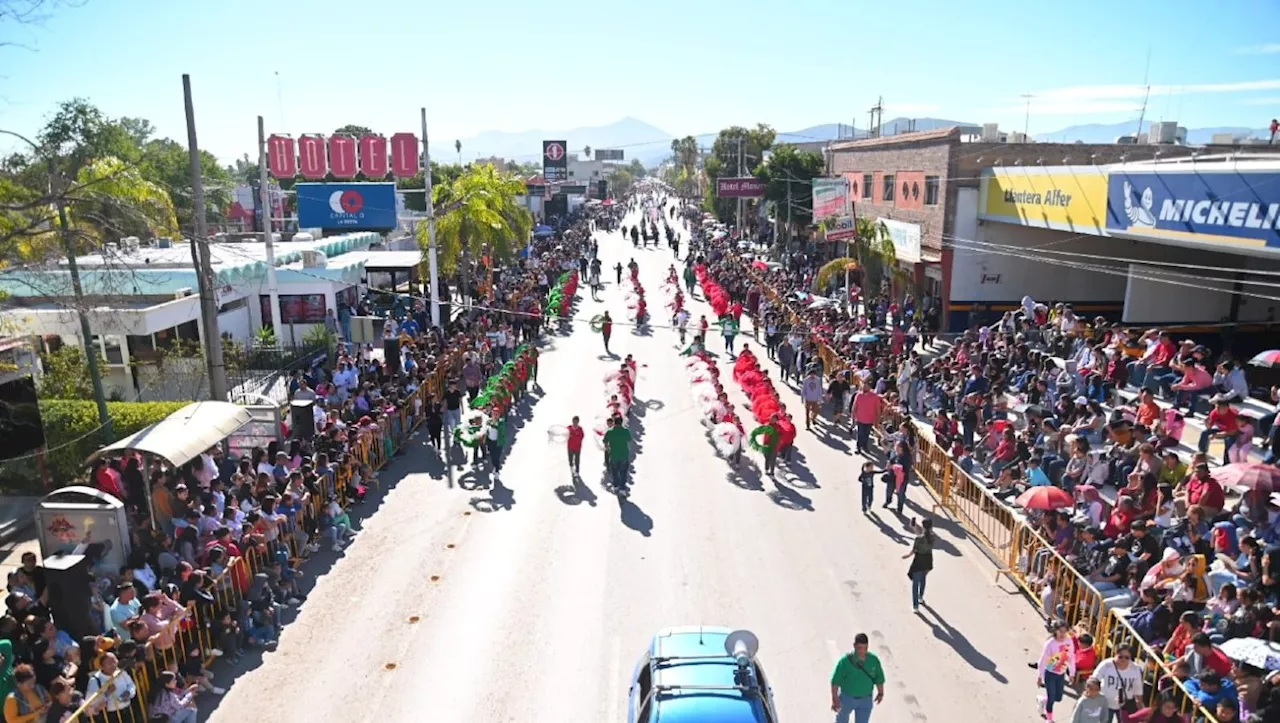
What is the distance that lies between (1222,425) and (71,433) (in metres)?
18.7

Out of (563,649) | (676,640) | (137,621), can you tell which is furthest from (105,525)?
(676,640)

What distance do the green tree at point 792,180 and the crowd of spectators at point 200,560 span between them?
34.7 meters

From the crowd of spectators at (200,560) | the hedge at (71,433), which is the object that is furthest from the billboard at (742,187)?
the hedge at (71,433)

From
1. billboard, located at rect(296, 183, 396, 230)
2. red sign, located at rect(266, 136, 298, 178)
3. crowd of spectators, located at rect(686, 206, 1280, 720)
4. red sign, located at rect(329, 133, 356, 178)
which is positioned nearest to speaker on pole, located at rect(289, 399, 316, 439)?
crowd of spectators, located at rect(686, 206, 1280, 720)

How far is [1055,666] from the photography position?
820 cm

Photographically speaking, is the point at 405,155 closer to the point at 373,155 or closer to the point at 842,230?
the point at 373,155

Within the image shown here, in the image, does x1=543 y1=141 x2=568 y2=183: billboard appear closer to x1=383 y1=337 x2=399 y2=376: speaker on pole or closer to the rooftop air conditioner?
the rooftop air conditioner

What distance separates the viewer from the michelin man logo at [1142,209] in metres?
18.4

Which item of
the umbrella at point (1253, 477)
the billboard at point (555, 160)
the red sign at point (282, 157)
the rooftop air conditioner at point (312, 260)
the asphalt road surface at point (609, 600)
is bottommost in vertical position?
the asphalt road surface at point (609, 600)

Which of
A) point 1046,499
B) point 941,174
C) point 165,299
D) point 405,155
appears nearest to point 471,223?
point 405,155

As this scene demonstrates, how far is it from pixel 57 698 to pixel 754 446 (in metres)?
10.7

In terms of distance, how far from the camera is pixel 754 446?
15.2m

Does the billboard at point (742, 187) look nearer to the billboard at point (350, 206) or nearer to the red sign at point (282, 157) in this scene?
the billboard at point (350, 206)

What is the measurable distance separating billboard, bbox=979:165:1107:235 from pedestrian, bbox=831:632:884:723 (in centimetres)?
1667
